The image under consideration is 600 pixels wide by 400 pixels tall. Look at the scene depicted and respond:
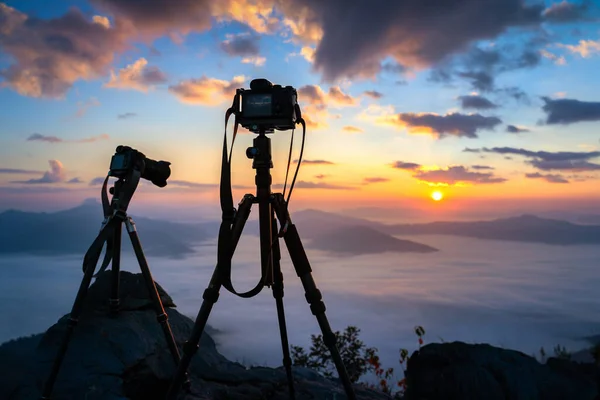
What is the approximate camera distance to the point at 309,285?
4719 millimetres

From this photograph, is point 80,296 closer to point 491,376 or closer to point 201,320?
point 201,320

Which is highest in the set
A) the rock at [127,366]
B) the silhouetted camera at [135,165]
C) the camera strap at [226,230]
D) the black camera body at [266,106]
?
the black camera body at [266,106]

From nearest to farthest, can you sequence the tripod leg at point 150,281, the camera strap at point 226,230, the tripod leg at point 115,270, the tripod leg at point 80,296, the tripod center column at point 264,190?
1. the camera strap at point 226,230
2. the tripod center column at point 264,190
3. the tripod leg at point 80,296
4. the tripod leg at point 150,281
5. the tripod leg at point 115,270

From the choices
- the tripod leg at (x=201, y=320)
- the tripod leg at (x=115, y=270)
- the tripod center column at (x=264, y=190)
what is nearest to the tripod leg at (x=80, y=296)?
the tripod leg at (x=115, y=270)

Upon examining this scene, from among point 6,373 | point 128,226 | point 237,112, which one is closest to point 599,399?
point 237,112

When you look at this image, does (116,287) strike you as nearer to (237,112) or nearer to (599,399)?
(237,112)

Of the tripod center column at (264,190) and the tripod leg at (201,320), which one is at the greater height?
the tripod center column at (264,190)

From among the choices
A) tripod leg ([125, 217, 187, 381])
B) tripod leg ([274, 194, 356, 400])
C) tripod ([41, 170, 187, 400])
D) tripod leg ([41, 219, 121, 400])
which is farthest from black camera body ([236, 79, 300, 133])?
tripod leg ([41, 219, 121, 400])

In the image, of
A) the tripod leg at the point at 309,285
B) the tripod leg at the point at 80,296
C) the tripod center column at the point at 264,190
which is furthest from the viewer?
the tripod leg at the point at 80,296

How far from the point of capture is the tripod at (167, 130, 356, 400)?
463cm

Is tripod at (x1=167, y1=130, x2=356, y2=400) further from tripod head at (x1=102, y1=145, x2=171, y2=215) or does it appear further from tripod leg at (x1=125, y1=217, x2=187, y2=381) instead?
tripod head at (x1=102, y1=145, x2=171, y2=215)

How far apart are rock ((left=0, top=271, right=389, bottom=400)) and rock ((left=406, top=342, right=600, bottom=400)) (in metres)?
1.08

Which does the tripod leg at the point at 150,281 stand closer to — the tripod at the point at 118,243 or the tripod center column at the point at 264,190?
the tripod at the point at 118,243

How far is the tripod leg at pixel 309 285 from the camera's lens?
4.56 m
